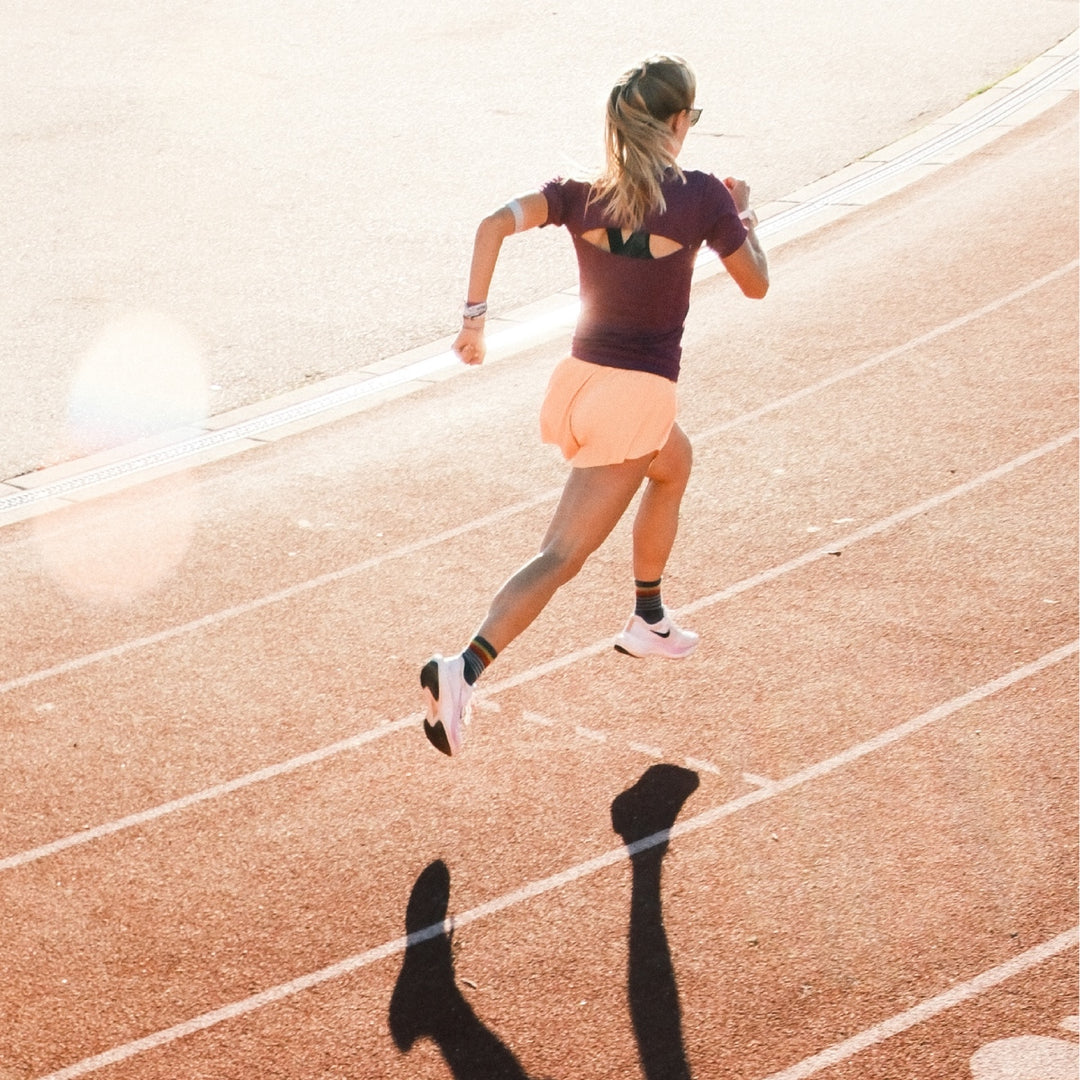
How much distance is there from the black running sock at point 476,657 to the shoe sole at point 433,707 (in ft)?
0.38

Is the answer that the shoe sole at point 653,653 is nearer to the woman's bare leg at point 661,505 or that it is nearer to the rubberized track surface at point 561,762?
the rubberized track surface at point 561,762

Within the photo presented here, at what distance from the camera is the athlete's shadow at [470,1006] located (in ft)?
13.7

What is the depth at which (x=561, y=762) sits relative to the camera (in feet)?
18.2

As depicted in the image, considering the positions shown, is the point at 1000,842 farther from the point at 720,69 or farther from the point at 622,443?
the point at 720,69

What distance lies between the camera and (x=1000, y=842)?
498 cm

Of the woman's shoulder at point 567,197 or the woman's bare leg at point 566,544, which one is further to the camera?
the woman's bare leg at point 566,544

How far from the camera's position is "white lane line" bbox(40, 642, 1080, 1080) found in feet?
14.2

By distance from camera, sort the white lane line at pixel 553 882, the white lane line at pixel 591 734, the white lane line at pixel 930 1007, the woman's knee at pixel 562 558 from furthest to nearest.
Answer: the white lane line at pixel 591 734 < the woman's knee at pixel 562 558 < the white lane line at pixel 553 882 < the white lane line at pixel 930 1007

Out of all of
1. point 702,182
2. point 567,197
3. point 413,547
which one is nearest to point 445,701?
point 567,197

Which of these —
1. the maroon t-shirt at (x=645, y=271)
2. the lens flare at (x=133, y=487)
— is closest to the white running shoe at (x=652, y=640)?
the maroon t-shirt at (x=645, y=271)

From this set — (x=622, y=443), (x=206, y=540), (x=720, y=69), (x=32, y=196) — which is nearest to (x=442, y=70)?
(x=720, y=69)

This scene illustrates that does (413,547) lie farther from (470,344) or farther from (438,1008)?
(438,1008)

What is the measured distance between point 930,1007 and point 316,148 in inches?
481

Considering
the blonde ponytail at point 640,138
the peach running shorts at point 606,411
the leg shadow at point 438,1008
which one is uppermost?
the blonde ponytail at point 640,138
